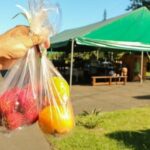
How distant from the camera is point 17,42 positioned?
1.68 m

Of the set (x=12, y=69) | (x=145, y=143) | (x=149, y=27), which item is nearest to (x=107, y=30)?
(x=149, y=27)

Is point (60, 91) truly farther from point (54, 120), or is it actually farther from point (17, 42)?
point (17, 42)

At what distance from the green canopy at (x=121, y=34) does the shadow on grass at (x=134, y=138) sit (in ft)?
27.1

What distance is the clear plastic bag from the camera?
66.8 inches

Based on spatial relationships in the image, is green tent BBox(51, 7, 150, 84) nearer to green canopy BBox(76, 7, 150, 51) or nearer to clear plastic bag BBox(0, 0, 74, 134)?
green canopy BBox(76, 7, 150, 51)

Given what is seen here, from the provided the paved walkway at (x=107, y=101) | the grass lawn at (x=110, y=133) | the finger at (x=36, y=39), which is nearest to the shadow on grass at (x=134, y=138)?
the grass lawn at (x=110, y=133)

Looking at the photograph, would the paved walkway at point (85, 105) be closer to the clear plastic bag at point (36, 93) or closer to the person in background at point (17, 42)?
the clear plastic bag at point (36, 93)

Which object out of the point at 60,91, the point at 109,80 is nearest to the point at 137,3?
the point at 109,80

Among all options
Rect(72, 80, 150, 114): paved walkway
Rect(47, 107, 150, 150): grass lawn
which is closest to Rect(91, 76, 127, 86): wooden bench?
Rect(72, 80, 150, 114): paved walkway

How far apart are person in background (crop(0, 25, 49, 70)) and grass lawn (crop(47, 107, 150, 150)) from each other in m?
4.38

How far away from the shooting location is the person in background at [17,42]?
1683mm

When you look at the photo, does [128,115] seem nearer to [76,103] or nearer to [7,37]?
[76,103]

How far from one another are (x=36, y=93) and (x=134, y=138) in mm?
6163

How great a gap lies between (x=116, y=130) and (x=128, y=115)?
76.9 inches
